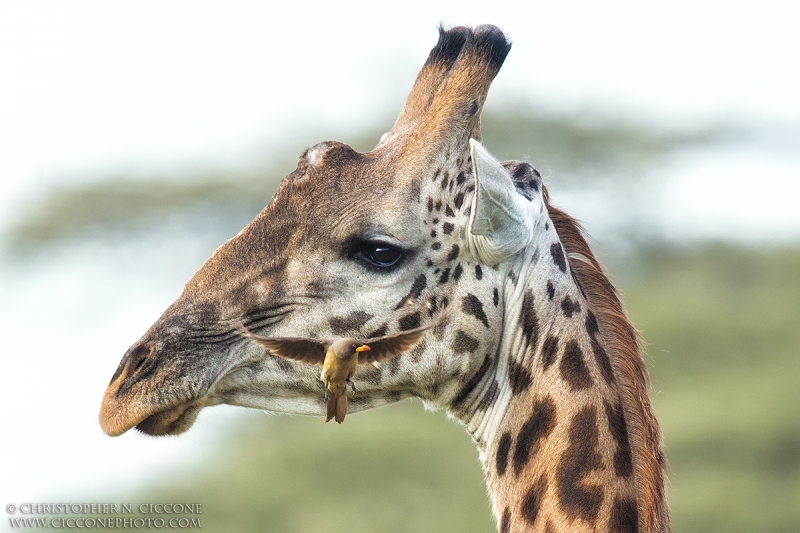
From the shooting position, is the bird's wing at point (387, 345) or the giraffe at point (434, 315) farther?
the giraffe at point (434, 315)

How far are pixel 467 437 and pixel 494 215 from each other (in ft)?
78.6

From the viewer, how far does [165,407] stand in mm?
6508

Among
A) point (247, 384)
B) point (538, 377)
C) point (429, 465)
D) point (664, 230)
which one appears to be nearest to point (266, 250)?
point (247, 384)

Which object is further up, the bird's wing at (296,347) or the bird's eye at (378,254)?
the bird's eye at (378,254)

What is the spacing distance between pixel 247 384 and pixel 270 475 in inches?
1050

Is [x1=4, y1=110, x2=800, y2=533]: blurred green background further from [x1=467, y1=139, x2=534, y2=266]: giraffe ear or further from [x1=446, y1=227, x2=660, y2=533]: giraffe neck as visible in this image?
[x1=467, y1=139, x2=534, y2=266]: giraffe ear

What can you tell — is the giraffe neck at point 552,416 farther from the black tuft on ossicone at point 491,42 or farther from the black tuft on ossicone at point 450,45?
the black tuft on ossicone at point 450,45

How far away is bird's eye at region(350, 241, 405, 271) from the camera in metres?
6.74

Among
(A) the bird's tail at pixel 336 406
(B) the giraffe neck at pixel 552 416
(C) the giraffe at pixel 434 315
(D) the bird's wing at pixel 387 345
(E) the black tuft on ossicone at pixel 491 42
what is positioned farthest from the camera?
(E) the black tuft on ossicone at pixel 491 42

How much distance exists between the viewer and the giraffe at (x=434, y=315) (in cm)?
644

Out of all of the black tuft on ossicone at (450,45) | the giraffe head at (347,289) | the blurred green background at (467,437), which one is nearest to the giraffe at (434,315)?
the giraffe head at (347,289)

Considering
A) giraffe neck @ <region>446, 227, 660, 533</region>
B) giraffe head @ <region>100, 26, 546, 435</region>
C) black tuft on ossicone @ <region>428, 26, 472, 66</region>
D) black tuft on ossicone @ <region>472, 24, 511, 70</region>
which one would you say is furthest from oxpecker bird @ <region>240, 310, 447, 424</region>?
black tuft on ossicone @ <region>428, 26, 472, 66</region>

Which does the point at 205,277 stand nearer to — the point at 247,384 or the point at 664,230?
the point at 247,384

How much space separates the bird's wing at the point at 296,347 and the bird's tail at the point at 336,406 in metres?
0.21
